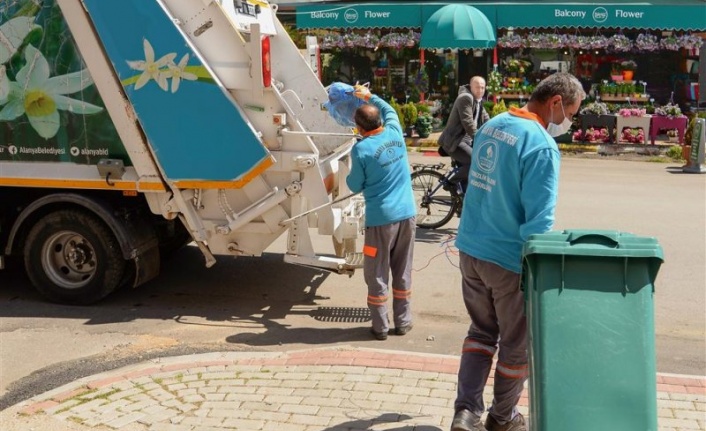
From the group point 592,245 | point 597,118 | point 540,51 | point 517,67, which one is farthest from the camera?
point 540,51

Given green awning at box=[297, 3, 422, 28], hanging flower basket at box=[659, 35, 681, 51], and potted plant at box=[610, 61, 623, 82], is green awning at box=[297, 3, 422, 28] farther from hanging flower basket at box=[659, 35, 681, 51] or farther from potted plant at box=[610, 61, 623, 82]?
hanging flower basket at box=[659, 35, 681, 51]

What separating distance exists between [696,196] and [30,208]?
888 cm

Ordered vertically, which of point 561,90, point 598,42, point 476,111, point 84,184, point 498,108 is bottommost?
point 498,108

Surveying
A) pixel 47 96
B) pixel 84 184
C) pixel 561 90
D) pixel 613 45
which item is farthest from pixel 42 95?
pixel 613 45

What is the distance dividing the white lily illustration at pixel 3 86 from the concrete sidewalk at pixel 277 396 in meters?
2.58

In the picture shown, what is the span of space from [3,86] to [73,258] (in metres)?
1.48

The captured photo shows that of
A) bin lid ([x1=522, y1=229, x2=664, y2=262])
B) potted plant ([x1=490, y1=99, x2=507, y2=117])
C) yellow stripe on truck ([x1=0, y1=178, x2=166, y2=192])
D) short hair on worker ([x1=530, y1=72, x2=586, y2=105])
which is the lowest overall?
potted plant ([x1=490, y1=99, x2=507, y2=117])

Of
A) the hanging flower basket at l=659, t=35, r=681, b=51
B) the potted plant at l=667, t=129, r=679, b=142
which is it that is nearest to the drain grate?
the potted plant at l=667, t=129, r=679, b=142

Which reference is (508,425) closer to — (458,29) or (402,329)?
(402,329)

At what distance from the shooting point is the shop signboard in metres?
14.9

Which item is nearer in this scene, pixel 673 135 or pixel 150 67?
pixel 150 67

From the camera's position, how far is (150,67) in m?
6.82

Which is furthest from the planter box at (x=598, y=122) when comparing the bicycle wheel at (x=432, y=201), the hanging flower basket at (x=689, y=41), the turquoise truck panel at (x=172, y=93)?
the turquoise truck panel at (x=172, y=93)

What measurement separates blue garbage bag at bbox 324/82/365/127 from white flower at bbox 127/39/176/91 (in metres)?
1.30
